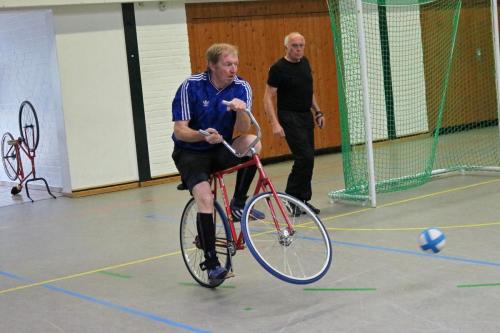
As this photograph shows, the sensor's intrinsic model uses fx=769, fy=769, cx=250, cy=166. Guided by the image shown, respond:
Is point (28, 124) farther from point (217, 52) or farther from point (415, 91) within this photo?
point (217, 52)

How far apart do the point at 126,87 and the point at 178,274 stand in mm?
6124

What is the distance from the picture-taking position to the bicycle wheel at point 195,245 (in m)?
5.44

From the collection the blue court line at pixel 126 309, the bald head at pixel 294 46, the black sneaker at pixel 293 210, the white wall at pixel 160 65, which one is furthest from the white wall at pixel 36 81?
the black sneaker at pixel 293 210

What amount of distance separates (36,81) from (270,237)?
6676 mm

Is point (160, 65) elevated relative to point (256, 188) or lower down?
elevated

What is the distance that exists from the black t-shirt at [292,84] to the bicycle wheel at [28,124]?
5.35 metres

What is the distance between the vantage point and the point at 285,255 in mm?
5906

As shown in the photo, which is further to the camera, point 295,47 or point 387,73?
point 387,73

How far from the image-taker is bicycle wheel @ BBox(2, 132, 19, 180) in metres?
12.3

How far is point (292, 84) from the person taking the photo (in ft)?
25.8

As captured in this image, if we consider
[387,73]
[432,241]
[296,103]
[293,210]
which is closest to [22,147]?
[296,103]

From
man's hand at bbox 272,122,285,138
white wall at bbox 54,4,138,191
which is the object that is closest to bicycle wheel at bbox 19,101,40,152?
white wall at bbox 54,4,138,191

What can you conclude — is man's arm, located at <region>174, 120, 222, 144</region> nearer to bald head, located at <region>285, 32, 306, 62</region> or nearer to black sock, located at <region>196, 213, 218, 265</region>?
black sock, located at <region>196, 213, 218, 265</region>

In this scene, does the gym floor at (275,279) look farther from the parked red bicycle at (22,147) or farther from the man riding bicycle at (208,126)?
the parked red bicycle at (22,147)
